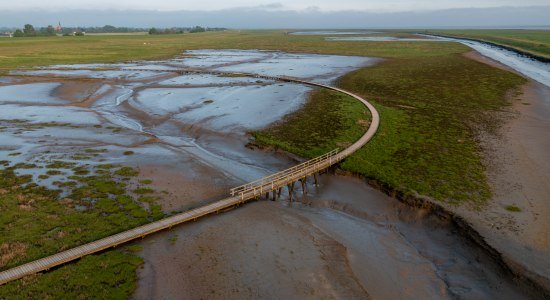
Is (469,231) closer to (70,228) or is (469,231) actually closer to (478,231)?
(478,231)

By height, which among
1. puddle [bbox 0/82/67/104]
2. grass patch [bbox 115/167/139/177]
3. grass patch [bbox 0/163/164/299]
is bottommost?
grass patch [bbox 0/163/164/299]

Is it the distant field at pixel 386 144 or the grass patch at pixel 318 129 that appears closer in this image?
the distant field at pixel 386 144

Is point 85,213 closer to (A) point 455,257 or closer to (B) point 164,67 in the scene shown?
(A) point 455,257

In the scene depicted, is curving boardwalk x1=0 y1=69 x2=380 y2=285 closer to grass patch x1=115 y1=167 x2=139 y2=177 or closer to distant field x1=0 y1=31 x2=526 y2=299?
distant field x1=0 y1=31 x2=526 y2=299

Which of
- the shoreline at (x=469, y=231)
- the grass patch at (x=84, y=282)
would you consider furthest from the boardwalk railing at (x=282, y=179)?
the grass patch at (x=84, y=282)

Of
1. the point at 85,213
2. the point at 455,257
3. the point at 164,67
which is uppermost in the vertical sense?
the point at 164,67

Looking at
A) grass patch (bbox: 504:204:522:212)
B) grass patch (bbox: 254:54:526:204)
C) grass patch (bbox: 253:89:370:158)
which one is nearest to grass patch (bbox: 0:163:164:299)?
grass patch (bbox: 253:89:370:158)

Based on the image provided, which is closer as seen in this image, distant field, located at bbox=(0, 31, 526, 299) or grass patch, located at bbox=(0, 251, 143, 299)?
grass patch, located at bbox=(0, 251, 143, 299)

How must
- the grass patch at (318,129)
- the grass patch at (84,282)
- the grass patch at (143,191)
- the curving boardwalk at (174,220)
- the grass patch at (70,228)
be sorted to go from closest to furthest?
the grass patch at (84,282) → the grass patch at (70,228) → the curving boardwalk at (174,220) → the grass patch at (143,191) → the grass patch at (318,129)

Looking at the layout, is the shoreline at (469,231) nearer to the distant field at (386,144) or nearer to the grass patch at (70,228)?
the distant field at (386,144)

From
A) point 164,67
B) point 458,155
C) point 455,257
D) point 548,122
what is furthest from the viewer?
point 164,67

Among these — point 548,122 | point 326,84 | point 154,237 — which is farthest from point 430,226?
point 326,84
